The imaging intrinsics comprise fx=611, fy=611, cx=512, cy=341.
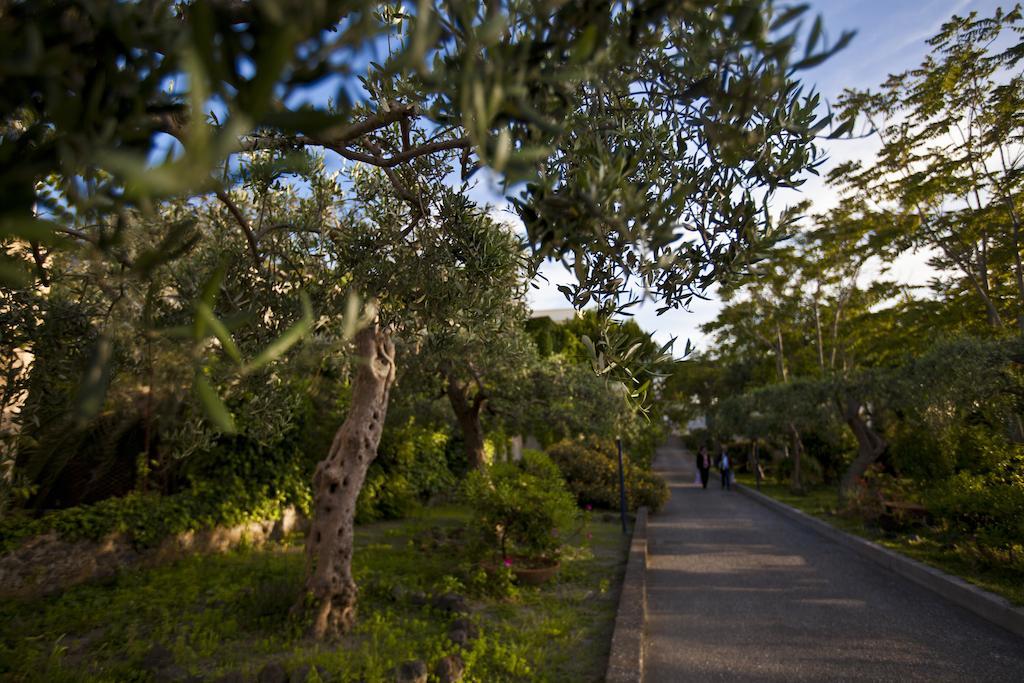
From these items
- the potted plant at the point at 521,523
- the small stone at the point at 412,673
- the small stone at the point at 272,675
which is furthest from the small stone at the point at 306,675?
the potted plant at the point at 521,523

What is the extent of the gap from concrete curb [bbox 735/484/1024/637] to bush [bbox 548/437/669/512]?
491 cm

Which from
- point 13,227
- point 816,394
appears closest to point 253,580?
point 13,227

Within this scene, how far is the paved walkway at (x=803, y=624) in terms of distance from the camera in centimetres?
555

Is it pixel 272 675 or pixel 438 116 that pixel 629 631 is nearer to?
pixel 272 675

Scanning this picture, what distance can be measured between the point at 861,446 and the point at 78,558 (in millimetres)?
17459

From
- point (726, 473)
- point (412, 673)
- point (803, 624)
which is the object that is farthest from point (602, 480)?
point (412, 673)

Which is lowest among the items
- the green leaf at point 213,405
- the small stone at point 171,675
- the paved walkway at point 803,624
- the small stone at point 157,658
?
the paved walkway at point 803,624

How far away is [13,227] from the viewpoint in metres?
0.97

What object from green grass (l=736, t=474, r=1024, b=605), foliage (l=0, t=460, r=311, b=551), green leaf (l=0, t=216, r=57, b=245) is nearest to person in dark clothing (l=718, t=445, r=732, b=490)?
green grass (l=736, t=474, r=1024, b=605)

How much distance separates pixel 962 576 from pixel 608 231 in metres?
8.76

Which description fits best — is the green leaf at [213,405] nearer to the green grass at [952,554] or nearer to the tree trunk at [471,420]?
the green grass at [952,554]

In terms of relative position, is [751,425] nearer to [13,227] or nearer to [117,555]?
[117,555]

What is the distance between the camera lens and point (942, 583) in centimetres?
811

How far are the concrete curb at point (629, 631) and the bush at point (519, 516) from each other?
3.98 feet
